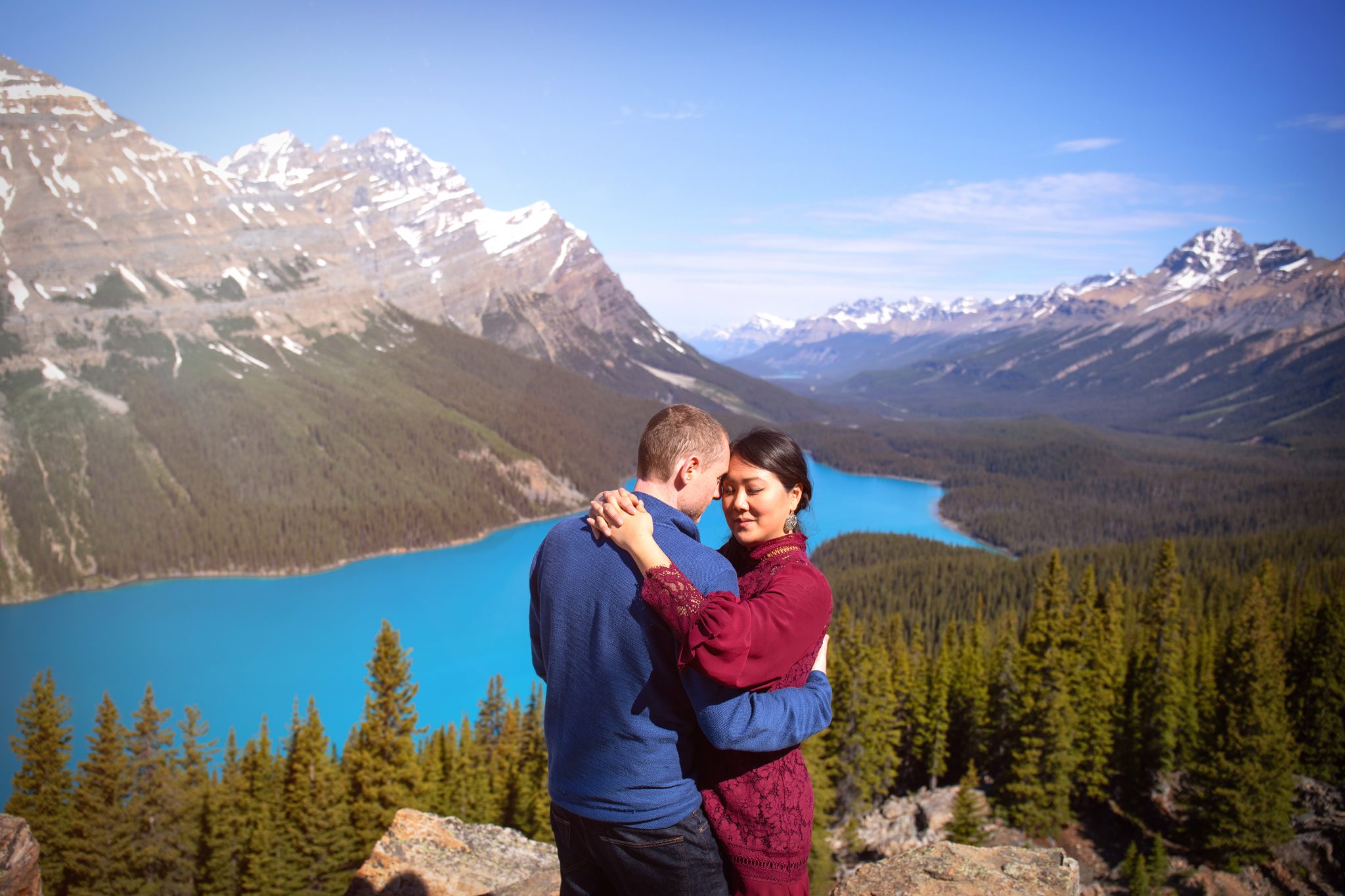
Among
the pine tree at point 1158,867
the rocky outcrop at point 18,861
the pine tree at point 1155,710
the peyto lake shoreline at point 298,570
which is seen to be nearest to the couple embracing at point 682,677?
the rocky outcrop at point 18,861

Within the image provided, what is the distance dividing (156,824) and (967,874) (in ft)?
83.2

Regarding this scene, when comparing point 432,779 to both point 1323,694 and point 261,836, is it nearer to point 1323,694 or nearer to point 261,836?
point 261,836

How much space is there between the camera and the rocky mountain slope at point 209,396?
88875mm

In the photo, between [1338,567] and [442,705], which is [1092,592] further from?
[1338,567]

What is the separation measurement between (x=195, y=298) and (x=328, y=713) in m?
115

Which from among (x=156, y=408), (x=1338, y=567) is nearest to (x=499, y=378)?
(x=156, y=408)

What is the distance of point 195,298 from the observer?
139125 mm

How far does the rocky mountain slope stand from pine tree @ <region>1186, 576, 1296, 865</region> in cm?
8905

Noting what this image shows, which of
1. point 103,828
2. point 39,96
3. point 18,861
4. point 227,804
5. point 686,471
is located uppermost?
point 39,96

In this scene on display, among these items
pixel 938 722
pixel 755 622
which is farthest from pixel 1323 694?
pixel 755 622

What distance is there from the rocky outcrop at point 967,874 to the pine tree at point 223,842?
21.7 m

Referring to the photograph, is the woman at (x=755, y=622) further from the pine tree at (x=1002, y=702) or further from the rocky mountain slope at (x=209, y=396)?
the rocky mountain slope at (x=209, y=396)

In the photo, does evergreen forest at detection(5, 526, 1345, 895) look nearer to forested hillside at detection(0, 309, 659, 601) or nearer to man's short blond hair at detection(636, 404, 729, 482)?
man's short blond hair at detection(636, 404, 729, 482)

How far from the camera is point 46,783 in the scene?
73.4ft
